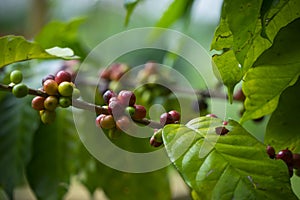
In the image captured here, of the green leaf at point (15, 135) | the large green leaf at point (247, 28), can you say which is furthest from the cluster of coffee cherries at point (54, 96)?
the green leaf at point (15, 135)

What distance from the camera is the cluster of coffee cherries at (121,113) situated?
42 centimetres

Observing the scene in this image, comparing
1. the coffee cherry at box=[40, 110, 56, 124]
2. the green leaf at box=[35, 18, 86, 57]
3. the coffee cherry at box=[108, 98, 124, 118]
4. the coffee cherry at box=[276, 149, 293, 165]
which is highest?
the coffee cherry at box=[108, 98, 124, 118]

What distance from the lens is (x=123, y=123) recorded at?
42 centimetres

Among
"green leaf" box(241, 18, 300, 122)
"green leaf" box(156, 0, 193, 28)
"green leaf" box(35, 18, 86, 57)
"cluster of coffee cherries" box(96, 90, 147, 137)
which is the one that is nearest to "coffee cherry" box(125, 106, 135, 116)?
"cluster of coffee cherries" box(96, 90, 147, 137)

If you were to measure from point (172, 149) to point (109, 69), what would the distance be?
0.42 metres

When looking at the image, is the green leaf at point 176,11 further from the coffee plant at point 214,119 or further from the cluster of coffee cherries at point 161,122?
the cluster of coffee cherries at point 161,122

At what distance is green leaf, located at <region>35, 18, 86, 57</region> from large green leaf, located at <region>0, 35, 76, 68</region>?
30 centimetres

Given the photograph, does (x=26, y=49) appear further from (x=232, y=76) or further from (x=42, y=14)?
(x=42, y=14)

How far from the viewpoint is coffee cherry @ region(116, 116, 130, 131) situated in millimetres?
417

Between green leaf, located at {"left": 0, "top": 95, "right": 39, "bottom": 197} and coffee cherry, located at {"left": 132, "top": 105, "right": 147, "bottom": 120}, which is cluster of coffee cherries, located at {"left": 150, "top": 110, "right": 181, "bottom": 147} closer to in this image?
coffee cherry, located at {"left": 132, "top": 105, "right": 147, "bottom": 120}

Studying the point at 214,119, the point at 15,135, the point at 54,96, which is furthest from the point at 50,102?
the point at 15,135

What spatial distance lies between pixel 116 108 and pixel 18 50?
0.43ft

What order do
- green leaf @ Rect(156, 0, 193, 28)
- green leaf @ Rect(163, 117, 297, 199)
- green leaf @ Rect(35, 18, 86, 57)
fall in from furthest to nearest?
green leaf @ Rect(35, 18, 86, 57) → green leaf @ Rect(156, 0, 193, 28) → green leaf @ Rect(163, 117, 297, 199)

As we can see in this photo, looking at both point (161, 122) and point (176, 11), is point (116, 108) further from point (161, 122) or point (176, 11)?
point (176, 11)
